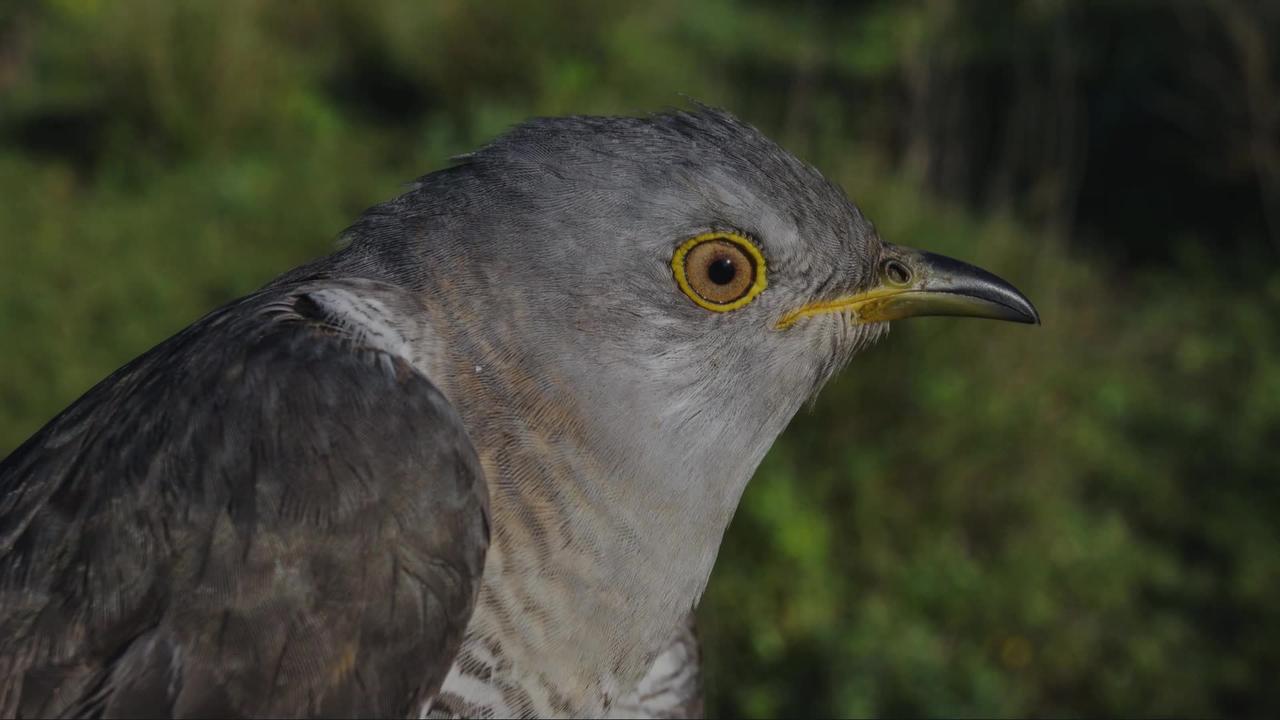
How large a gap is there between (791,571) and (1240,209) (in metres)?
4.84

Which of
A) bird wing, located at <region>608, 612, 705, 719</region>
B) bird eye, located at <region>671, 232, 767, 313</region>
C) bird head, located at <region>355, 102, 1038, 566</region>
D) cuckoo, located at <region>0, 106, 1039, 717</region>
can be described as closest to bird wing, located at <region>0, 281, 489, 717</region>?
cuckoo, located at <region>0, 106, 1039, 717</region>

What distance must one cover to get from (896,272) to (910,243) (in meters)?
3.82

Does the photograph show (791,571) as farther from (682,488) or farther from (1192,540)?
(682,488)

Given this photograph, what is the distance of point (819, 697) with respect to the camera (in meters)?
5.11

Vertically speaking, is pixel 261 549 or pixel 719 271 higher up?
pixel 719 271

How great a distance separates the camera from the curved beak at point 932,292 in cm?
288

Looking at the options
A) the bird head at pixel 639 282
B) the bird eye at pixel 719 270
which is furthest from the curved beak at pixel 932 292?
the bird eye at pixel 719 270

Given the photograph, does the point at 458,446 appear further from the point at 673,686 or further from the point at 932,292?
the point at 673,686

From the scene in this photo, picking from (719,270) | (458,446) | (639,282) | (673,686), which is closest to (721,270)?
(719,270)

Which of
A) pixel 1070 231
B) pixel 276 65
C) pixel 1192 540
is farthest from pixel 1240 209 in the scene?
pixel 276 65

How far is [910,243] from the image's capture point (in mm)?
6645

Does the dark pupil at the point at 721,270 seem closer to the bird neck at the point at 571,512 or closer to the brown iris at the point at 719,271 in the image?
the brown iris at the point at 719,271

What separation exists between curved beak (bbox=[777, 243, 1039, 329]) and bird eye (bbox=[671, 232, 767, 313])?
0.34m

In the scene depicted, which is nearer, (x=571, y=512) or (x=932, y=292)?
(x=571, y=512)
